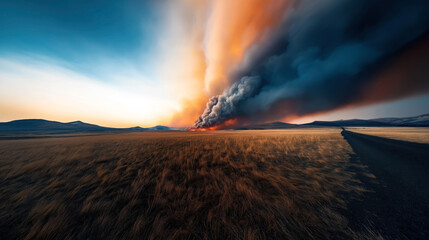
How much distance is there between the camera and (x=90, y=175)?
4.20m

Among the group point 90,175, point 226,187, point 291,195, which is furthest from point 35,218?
point 291,195

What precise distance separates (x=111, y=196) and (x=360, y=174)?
7547mm

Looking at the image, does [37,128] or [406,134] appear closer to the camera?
[406,134]

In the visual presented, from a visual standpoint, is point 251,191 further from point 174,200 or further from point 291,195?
point 174,200

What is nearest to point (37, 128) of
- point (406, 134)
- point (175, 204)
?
point (175, 204)

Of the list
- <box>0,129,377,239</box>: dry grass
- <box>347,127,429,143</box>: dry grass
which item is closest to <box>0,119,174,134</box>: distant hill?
<box>0,129,377,239</box>: dry grass

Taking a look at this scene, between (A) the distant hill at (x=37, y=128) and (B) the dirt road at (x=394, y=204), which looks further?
(A) the distant hill at (x=37, y=128)

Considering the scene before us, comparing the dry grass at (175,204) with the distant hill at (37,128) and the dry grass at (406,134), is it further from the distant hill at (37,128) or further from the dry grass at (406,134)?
the distant hill at (37,128)

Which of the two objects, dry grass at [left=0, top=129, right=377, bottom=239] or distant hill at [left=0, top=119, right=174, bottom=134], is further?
distant hill at [left=0, top=119, right=174, bottom=134]

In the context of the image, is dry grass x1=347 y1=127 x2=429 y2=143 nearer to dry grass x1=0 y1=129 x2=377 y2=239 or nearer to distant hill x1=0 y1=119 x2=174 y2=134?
dry grass x1=0 y1=129 x2=377 y2=239

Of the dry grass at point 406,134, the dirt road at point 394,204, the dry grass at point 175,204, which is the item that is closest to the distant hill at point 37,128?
the dry grass at point 175,204

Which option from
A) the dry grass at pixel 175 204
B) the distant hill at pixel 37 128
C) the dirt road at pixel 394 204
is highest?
the distant hill at pixel 37 128

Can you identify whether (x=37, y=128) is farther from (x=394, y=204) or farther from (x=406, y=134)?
(x=406, y=134)

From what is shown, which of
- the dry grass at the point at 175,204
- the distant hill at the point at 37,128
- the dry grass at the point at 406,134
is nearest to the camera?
the dry grass at the point at 175,204
